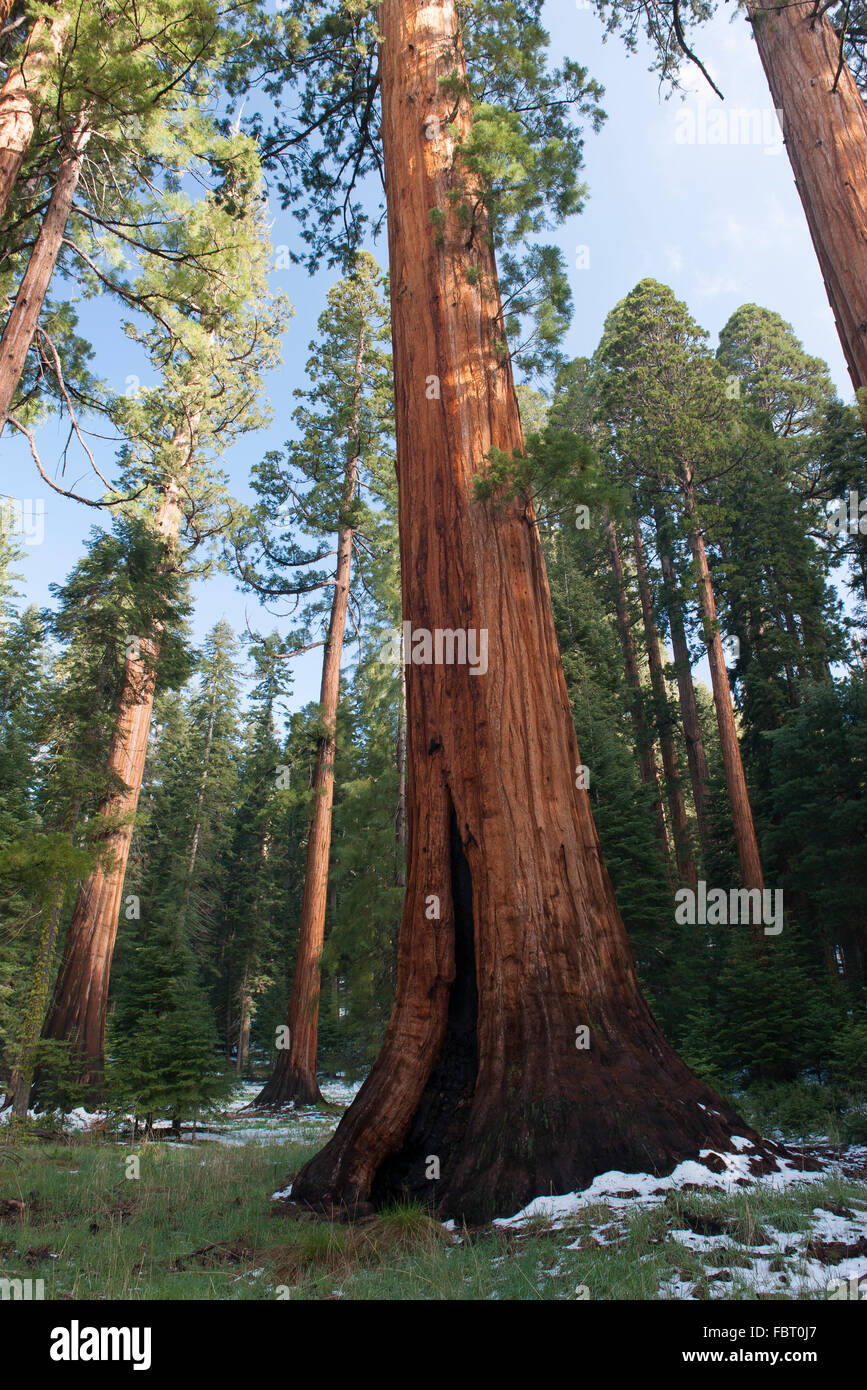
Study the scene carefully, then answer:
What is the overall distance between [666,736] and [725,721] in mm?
6236

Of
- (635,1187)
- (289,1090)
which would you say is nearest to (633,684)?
(289,1090)

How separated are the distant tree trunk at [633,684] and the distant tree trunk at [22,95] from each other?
727 inches

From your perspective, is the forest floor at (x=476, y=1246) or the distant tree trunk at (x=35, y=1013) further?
the distant tree trunk at (x=35, y=1013)

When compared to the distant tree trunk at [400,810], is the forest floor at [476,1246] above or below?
below

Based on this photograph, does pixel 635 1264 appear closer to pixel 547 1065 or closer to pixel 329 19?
pixel 547 1065

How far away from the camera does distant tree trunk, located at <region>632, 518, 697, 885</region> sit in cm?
1909

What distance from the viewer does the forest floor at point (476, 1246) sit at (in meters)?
2.35

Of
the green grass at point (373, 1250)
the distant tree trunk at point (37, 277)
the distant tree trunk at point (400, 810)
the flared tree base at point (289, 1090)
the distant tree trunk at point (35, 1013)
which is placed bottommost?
the flared tree base at point (289, 1090)

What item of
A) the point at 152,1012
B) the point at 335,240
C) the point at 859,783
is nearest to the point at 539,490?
the point at 335,240

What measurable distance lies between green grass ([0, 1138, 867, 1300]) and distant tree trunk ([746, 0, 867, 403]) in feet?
16.9

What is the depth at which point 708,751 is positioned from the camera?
1171 inches

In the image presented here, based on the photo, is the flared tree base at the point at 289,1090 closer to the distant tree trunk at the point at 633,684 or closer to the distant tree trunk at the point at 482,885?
the distant tree trunk at the point at 633,684

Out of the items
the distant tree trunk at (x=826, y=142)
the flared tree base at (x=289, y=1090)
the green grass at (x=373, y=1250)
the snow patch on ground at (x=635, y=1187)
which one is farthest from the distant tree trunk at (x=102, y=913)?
the distant tree trunk at (x=826, y=142)

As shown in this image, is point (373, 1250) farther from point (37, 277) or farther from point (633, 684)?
point (633, 684)
